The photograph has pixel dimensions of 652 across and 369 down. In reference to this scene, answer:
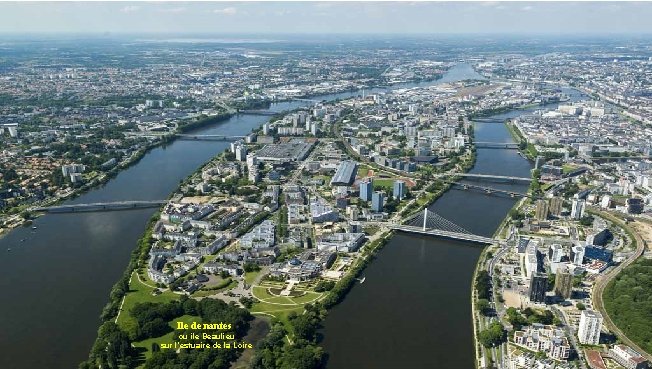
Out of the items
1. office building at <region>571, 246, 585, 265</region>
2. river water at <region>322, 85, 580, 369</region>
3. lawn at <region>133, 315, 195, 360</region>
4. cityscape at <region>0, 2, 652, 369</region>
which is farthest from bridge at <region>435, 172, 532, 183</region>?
lawn at <region>133, 315, 195, 360</region>

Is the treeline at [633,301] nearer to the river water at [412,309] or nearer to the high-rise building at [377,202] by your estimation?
the river water at [412,309]

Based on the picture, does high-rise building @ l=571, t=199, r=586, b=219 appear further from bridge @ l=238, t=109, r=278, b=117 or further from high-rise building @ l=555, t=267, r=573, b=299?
bridge @ l=238, t=109, r=278, b=117

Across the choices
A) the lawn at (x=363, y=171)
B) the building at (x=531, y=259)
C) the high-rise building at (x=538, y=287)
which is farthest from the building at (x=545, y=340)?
the lawn at (x=363, y=171)

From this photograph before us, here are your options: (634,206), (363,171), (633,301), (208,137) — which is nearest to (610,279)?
(633,301)

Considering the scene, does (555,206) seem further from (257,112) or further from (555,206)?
(257,112)

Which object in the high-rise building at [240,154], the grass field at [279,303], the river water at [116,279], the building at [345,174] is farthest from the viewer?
the high-rise building at [240,154]

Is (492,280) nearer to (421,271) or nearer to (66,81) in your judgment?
(421,271)
